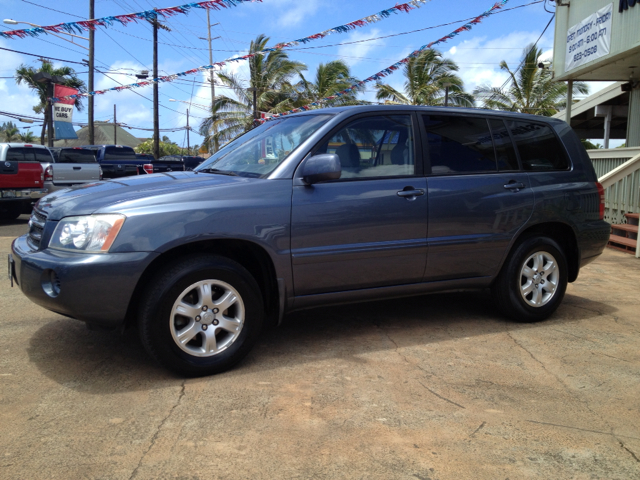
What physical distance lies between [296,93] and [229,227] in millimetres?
29720

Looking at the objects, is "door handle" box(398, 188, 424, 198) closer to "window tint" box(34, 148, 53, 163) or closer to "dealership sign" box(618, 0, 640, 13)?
"dealership sign" box(618, 0, 640, 13)

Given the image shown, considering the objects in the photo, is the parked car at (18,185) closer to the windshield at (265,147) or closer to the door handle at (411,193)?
the windshield at (265,147)

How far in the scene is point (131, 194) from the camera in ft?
11.8

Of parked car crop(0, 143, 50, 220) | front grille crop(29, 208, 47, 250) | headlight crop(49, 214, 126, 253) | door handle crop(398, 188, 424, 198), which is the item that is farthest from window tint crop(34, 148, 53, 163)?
→ door handle crop(398, 188, 424, 198)

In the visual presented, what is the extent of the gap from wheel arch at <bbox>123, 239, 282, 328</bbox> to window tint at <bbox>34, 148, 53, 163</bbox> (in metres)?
11.7

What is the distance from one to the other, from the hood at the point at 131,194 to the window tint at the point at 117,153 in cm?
1692

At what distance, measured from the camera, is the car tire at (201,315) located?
11.3 ft

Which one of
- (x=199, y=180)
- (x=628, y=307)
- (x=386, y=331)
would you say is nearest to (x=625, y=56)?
(x=628, y=307)

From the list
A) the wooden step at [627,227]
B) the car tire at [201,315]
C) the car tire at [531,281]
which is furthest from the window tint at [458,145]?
the wooden step at [627,227]

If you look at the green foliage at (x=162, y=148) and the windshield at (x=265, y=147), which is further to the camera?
the green foliage at (x=162, y=148)

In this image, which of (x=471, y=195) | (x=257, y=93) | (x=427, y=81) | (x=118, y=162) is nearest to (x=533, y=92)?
(x=427, y=81)

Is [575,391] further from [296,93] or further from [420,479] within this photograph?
[296,93]

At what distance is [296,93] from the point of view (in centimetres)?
3222

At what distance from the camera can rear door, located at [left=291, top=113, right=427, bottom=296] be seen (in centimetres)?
390
